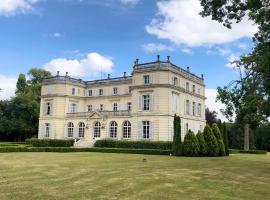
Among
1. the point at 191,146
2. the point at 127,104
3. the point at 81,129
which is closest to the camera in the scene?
the point at 191,146

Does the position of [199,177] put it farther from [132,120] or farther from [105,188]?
[132,120]

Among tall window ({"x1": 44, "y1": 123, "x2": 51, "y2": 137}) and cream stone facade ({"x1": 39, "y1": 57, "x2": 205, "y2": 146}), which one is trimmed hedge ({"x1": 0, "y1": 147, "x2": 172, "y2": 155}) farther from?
tall window ({"x1": 44, "y1": 123, "x2": 51, "y2": 137})

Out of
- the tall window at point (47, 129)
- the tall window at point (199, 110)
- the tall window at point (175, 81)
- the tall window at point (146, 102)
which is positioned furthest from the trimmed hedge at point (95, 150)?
the tall window at point (199, 110)

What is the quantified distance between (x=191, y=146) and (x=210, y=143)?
194cm

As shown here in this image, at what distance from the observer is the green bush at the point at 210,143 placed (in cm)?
3048

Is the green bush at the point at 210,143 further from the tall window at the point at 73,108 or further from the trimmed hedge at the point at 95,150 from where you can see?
the tall window at the point at 73,108

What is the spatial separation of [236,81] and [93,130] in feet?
104

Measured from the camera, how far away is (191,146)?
29.8 m

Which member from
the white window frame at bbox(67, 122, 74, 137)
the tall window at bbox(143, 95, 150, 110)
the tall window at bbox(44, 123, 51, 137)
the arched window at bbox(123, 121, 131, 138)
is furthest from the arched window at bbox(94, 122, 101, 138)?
the tall window at bbox(44, 123, 51, 137)

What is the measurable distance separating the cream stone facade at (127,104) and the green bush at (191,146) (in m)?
11.0

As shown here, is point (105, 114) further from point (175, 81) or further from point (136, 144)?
point (175, 81)

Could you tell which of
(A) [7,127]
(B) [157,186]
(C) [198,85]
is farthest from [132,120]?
(B) [157,186]

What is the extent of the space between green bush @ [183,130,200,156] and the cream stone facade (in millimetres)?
11011

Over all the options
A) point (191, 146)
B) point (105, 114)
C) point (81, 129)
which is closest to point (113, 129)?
point (105, 114)
